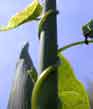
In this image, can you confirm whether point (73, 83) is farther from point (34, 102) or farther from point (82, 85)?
point (34, 102)

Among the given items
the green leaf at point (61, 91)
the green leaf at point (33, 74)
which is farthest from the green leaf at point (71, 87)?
the green leaf at point (33, 74)

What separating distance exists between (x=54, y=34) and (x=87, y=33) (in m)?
0.43

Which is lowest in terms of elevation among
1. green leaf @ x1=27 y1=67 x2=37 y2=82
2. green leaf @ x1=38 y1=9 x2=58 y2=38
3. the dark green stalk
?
green leaf @ x1=27 y1=67 x2=37 y2=82

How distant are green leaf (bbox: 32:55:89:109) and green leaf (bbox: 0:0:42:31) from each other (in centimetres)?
47

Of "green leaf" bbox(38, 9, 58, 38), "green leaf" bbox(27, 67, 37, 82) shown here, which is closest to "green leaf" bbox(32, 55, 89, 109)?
"green leaf" bbox(27, 67, 37, 82)

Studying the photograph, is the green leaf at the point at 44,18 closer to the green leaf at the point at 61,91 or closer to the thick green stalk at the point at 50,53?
the thick green stalk at the point at 50,53

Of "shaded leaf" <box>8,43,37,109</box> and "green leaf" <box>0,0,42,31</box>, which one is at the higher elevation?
"green leaf" <box>0,0,42,31</box>

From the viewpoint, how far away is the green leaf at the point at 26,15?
304cm

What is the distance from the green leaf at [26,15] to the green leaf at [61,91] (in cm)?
47

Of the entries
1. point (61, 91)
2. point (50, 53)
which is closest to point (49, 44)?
point (50, 53)

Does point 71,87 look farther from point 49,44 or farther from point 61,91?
point 49,44

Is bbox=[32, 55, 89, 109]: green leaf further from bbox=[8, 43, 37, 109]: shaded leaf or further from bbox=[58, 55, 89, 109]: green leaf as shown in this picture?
bbox=[8, 43, 37, 109]: shaded leaf

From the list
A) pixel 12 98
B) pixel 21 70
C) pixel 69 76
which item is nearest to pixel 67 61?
pixel 69 76

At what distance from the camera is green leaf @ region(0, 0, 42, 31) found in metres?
3.04
